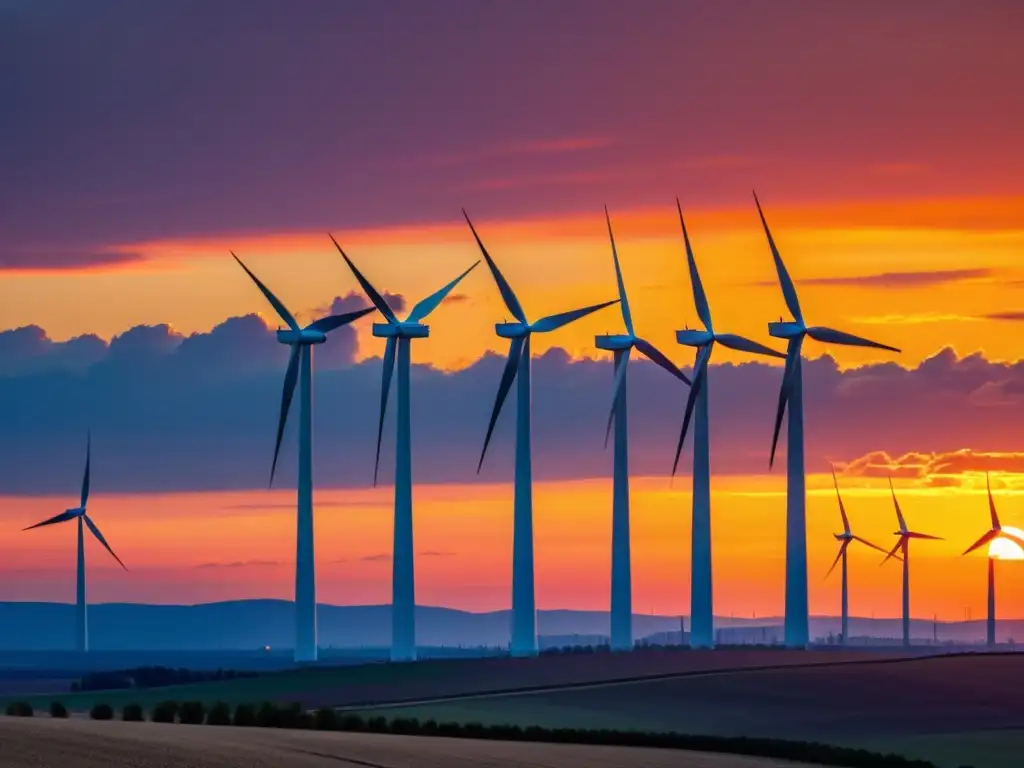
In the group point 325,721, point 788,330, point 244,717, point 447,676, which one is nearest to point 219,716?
point 244,717

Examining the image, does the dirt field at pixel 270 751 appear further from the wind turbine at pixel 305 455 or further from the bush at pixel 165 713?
the wind turbine at pixel 305 455

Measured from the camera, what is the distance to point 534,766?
68312mm

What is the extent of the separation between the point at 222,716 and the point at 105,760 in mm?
24603

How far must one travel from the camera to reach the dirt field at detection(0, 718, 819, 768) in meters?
61.2

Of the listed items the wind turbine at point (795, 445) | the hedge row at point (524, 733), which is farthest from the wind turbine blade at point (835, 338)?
the hedge row at point (524, 733)

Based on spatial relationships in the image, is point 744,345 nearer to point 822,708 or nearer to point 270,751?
point 822,708

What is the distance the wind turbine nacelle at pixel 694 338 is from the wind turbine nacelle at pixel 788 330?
13.2 feet

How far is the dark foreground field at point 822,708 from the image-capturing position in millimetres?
92938

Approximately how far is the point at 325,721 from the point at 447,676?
46.0 meters

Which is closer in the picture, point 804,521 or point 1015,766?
point 1015,766

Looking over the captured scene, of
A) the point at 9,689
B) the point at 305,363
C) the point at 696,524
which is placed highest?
the point at 305,363

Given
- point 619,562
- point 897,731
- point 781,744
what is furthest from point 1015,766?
point 619,562

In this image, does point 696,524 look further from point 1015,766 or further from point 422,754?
point 422,754

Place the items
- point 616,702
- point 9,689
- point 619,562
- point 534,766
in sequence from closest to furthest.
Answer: point 534,766
point 616,702
point 619,562
point 9,689
